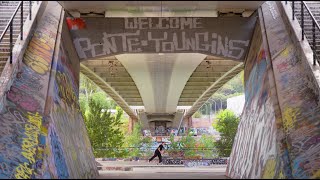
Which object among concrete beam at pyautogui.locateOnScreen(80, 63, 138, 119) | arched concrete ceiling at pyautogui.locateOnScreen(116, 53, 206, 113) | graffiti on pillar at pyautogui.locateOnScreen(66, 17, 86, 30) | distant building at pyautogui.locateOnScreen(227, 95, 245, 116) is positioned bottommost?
graffiti on pillar at pyautogui.locateOnScreen(66, 17, 86, 30)

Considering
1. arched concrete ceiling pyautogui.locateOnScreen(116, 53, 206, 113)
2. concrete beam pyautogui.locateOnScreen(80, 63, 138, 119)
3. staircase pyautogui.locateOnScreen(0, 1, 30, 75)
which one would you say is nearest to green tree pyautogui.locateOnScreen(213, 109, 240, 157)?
arched concrete ceiling pyautogui.locateOnScreen(116, 53, 206, 113)

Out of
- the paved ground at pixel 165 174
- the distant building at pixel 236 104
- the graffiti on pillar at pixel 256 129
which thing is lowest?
the paved ground at pixel 165 174

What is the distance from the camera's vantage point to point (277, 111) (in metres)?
11.5

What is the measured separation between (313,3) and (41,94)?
11545 millimetres

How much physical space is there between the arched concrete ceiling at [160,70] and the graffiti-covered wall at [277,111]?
1238 centimetres

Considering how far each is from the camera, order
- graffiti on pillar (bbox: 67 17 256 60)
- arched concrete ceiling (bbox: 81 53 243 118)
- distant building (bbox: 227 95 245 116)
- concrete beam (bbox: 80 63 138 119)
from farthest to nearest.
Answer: distant building (bbox: 227 95 245 116) < concrete beam (bbox: 80 63 138 119) < arched concrete ceiling (bbox: 81 53 243 118) < graffiti on pillar (bbox: 67 17 256 60)

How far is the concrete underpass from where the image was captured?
10.6m

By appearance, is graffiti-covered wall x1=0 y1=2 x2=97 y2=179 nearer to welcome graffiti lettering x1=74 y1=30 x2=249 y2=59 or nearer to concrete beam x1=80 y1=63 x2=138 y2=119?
welcome graffiti lettering x1=74 y1=30 x2=249 y2=59

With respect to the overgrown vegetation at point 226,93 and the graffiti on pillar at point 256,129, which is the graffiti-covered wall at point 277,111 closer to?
the graffiti on pillar at point 256,129

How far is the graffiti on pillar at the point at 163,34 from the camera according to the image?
16.5 meters

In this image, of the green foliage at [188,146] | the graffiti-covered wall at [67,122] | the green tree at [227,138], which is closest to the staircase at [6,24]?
the graffiti-covered wall at [67,122]

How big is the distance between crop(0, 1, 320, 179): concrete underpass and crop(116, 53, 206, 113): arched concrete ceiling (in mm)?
10053

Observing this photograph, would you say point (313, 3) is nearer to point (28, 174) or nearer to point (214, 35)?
point (214, 35)

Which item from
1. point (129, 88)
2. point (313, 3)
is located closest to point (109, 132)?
point (129, 88)
